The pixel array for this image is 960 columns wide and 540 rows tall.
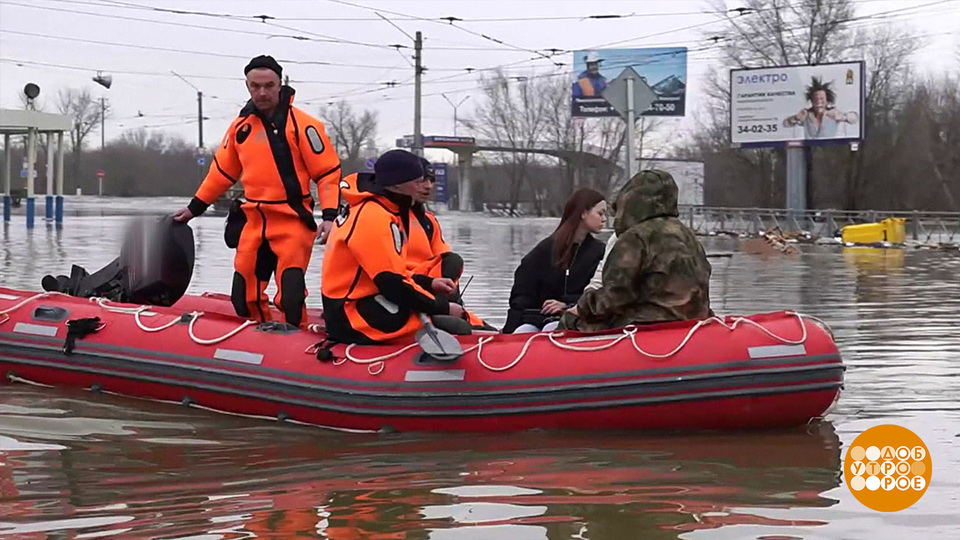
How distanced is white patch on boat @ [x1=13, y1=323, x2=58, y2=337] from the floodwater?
0.34m

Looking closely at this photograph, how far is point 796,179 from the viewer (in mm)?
42219

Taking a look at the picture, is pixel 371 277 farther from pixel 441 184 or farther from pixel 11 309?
pixel 441 184

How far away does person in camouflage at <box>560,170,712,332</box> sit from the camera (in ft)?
22.1

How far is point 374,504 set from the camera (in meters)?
5.22

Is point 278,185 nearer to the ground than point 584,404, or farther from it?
farther from it

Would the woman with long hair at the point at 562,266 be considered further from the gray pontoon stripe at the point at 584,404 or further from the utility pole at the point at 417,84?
the utility pole at the point at 417,84

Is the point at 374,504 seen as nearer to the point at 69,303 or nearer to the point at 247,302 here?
the point at 247,302

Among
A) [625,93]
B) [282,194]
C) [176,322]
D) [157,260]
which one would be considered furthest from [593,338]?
[625,93]

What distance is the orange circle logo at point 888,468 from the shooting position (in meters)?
5.26

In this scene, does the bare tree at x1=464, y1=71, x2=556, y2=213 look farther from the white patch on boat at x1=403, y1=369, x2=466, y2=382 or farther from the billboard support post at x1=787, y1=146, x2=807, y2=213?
the white patch on boat at x1=403, y1=369, x2=466, y2=382

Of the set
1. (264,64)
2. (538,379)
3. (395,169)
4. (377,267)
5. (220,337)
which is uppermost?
(264,64)

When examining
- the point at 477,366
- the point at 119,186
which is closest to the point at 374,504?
the point at 477,366

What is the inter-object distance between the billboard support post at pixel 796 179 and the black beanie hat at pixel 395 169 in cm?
3636

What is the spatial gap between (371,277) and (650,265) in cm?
144
